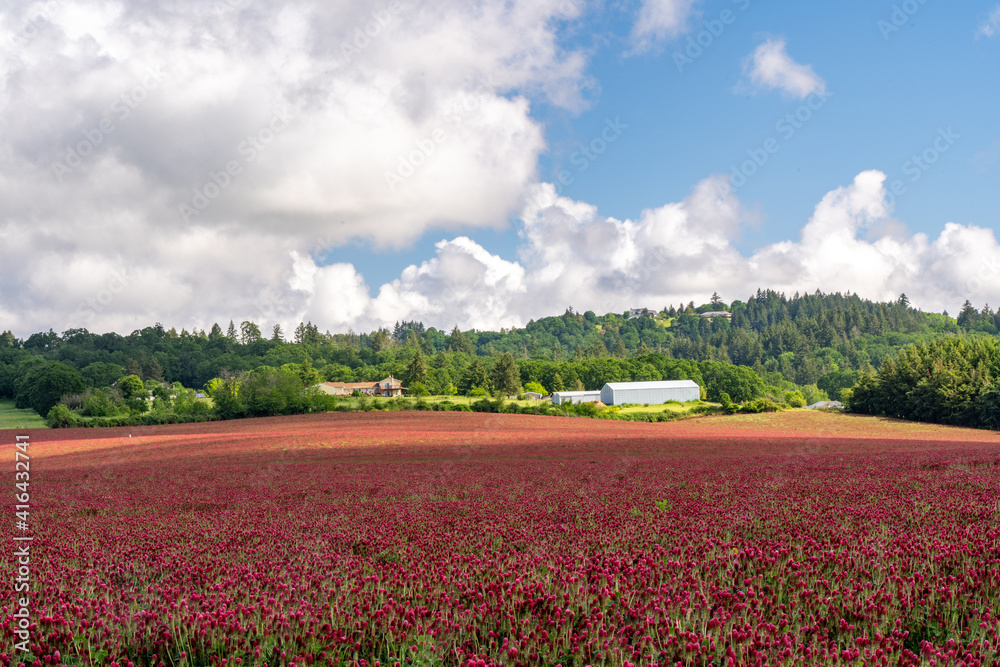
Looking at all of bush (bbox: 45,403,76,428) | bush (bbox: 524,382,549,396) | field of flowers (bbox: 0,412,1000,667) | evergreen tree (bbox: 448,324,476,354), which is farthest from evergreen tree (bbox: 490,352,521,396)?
field of flowers (bbox: 0,412,1000,667)

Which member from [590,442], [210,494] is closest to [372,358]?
[590,442]

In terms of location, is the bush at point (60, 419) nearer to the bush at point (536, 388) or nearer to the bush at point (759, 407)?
the bush at point (759, 407)

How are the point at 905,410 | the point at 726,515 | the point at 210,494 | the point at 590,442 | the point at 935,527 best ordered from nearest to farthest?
the point at 935,527 < the point at 726,515 < the point at 210,494 < the point at 590,442 < the point at 905,410

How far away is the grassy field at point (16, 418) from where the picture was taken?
5822cm

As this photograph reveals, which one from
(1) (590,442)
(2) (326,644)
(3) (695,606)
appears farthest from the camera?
(1) (590,442)

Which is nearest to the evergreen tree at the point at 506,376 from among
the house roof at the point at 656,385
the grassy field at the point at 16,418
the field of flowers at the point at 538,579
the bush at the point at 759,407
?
the house roof at the point at 656,385

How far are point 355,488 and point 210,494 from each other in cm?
279

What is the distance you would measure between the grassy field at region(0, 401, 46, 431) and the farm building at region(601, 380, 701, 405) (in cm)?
8067

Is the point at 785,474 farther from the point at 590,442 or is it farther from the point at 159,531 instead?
the point at 590,442

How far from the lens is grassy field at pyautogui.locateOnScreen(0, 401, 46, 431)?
58.2m

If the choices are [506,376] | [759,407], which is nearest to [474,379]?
[506,376]

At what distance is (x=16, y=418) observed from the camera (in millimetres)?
66812

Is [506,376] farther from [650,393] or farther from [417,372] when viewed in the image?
[650,393]

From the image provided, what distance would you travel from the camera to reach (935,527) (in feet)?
17.9
